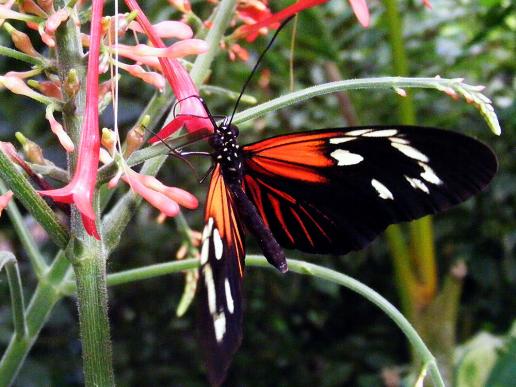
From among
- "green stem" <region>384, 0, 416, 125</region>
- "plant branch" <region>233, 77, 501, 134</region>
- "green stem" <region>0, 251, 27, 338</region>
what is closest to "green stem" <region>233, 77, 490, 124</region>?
"plant branch" <region>233, 77, 501, 134</region>

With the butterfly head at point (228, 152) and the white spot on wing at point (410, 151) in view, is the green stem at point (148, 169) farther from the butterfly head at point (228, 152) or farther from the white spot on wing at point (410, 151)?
the white spot on wing at point (410, 151)

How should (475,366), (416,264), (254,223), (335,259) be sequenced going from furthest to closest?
(335,259), (416,264), (475,366), (254,223)

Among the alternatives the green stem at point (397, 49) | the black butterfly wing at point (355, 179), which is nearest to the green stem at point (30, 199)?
the black butterfly wing at point (355, 179)

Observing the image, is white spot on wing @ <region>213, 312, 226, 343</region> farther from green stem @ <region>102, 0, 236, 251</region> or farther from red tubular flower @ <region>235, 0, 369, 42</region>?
red tubular flower @ <region>235, 0, 369, 42</region>

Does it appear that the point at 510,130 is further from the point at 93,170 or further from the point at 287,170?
the point at 93,170

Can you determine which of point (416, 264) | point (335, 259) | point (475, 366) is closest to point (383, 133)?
point (475, 366)

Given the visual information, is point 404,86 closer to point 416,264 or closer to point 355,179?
point 355,179
